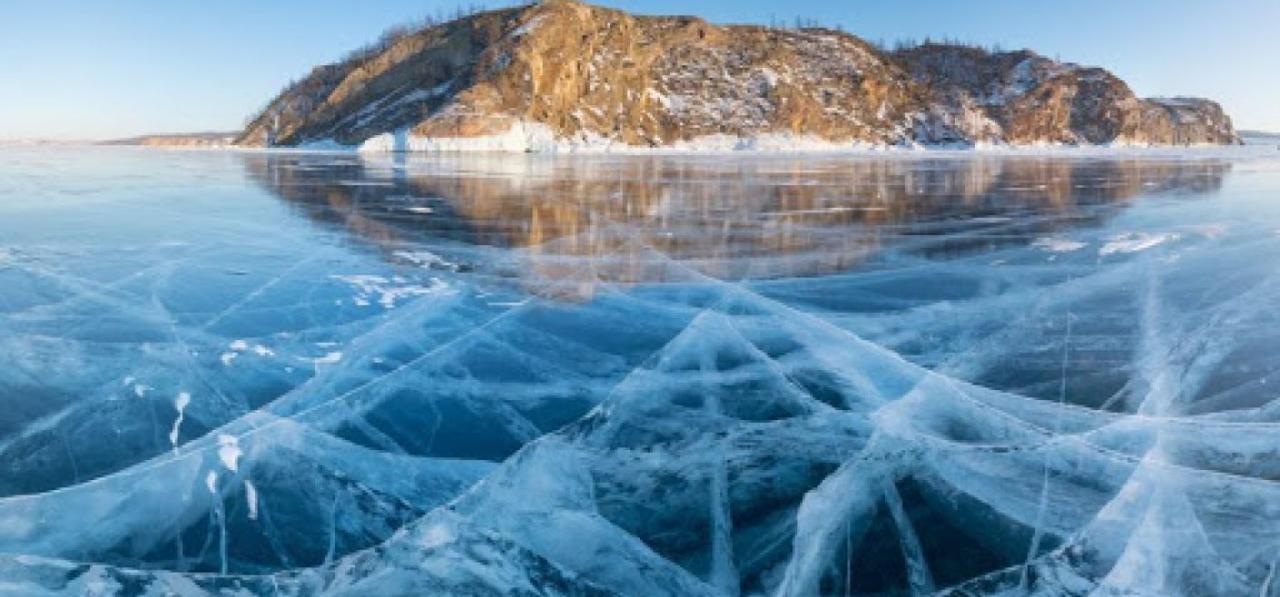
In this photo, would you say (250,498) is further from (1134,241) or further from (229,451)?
(1134,241)

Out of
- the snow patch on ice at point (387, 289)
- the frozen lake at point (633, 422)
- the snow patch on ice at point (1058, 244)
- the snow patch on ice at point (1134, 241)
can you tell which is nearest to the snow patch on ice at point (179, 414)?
the frozen lake at point (633, 422)

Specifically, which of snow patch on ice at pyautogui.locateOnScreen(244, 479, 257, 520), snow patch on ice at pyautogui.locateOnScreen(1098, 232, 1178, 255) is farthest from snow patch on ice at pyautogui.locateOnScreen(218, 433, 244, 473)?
snow patch on ice at pyautogui.locateOnScreen(1098, 232, 1178, 255)

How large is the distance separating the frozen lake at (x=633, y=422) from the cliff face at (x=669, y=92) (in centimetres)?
6681

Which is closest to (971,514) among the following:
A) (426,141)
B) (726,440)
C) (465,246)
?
(726,440)

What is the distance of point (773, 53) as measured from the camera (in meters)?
103

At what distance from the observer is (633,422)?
4.05 metres

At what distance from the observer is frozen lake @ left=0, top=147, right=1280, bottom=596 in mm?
2859

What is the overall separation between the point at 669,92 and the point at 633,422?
93008mm

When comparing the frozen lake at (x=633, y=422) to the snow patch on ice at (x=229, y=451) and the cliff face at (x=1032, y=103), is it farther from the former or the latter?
the cliff face at (x=1032, y=103)

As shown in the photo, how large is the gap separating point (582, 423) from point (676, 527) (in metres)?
1.08

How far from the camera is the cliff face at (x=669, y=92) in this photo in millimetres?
78688

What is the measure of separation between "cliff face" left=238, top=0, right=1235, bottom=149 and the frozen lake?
66808mm

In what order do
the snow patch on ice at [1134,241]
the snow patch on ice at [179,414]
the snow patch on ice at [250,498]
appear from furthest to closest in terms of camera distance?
the snow patch on ice at [1134,241], the snow patch on ice at [179,414], the snow patch on ice at [250,498]

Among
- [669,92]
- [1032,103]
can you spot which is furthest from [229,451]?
[1032,103]
